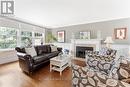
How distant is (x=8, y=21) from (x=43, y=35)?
3139 millimetres

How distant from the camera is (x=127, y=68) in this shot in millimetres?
1513

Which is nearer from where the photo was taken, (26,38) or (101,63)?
(101,63)

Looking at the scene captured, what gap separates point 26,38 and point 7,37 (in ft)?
4.00

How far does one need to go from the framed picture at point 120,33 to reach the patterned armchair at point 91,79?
425 cm

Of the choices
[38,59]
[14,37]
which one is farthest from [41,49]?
[14,37]

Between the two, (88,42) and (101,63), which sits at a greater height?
(88,42)

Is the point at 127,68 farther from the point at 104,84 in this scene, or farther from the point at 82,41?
the point at 82,41

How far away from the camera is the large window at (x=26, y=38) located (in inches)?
231

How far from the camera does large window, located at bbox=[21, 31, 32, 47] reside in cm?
587

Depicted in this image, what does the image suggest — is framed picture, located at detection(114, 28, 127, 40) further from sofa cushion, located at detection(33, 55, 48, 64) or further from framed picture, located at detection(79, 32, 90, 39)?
sofa cushion, located at detection(33, 55, 48, 64)

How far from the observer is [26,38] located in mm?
6141

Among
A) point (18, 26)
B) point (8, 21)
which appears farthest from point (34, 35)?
point (8, 21)

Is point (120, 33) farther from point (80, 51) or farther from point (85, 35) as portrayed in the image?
point (80, 51)

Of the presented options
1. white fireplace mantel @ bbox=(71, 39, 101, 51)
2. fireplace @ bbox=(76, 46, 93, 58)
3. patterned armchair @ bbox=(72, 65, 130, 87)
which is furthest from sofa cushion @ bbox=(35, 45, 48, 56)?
patterned armchair @ bbox=(72, 65, 130, 87)
